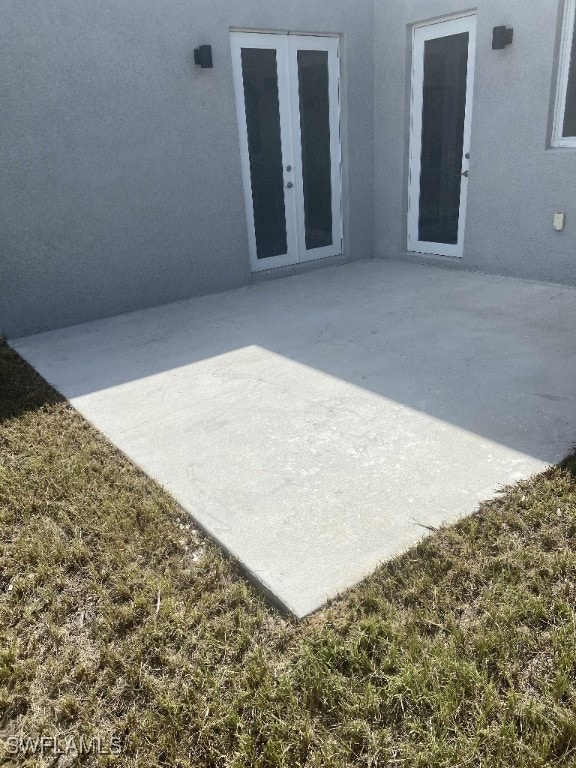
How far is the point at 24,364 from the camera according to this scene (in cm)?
458

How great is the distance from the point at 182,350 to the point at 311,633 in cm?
317

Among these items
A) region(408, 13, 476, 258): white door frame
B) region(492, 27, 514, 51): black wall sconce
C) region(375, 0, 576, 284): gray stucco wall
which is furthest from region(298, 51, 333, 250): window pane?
region(492, 27, 514, 51): black wall sconce

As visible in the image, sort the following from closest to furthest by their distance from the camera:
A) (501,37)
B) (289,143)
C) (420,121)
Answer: (501,37), (289,143), (420,121)

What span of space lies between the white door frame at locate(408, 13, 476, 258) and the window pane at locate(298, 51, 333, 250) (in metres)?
1.02

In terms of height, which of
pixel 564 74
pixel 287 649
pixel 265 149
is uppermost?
pixel 564 74

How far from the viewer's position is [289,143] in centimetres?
656

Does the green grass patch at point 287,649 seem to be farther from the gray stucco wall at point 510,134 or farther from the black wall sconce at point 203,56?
the black wall sconce at point 203,56

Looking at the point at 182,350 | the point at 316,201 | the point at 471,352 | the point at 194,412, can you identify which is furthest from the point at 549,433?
the point at 316,201

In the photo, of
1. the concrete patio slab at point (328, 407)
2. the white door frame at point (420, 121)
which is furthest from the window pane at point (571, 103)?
the concrete patio slab at point (328, 407)

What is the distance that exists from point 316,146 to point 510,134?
7.31ft

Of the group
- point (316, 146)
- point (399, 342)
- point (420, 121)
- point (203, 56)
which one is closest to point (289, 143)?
point (316, 146)

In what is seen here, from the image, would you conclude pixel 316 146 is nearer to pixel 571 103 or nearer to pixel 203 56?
pixel 203 56

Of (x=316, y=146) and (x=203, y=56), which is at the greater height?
(x=203, y=56)

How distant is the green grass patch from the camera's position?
61.8 inches
